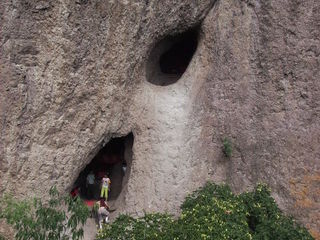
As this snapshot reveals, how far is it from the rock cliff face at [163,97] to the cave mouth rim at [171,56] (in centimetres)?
7

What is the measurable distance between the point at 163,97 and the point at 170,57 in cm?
191

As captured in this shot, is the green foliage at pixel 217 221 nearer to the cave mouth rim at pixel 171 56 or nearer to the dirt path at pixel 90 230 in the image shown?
the dirt path at pixel 90 230

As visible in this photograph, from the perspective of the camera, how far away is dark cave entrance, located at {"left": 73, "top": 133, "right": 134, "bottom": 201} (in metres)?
8.49

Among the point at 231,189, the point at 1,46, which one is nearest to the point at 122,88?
the point at 1,46

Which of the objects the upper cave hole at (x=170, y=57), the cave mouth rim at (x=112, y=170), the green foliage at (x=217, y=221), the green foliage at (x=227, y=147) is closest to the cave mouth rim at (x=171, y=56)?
the upper cave hole at (x=170, y=57)

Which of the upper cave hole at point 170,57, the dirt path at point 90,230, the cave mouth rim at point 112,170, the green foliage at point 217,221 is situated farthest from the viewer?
the upper cave hole at point 170,57

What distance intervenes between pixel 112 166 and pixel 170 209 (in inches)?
83.6

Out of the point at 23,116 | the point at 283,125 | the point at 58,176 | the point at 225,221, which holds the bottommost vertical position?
the point at 225,221

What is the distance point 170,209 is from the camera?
24.4ft

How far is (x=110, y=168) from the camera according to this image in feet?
29.5

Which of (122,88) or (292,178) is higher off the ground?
(122,88)

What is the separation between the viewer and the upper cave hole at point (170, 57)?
849cm

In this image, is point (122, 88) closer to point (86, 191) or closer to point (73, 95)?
point (73, 95)

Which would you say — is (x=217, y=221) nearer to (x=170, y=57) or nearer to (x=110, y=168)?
(x=110, y=168)
